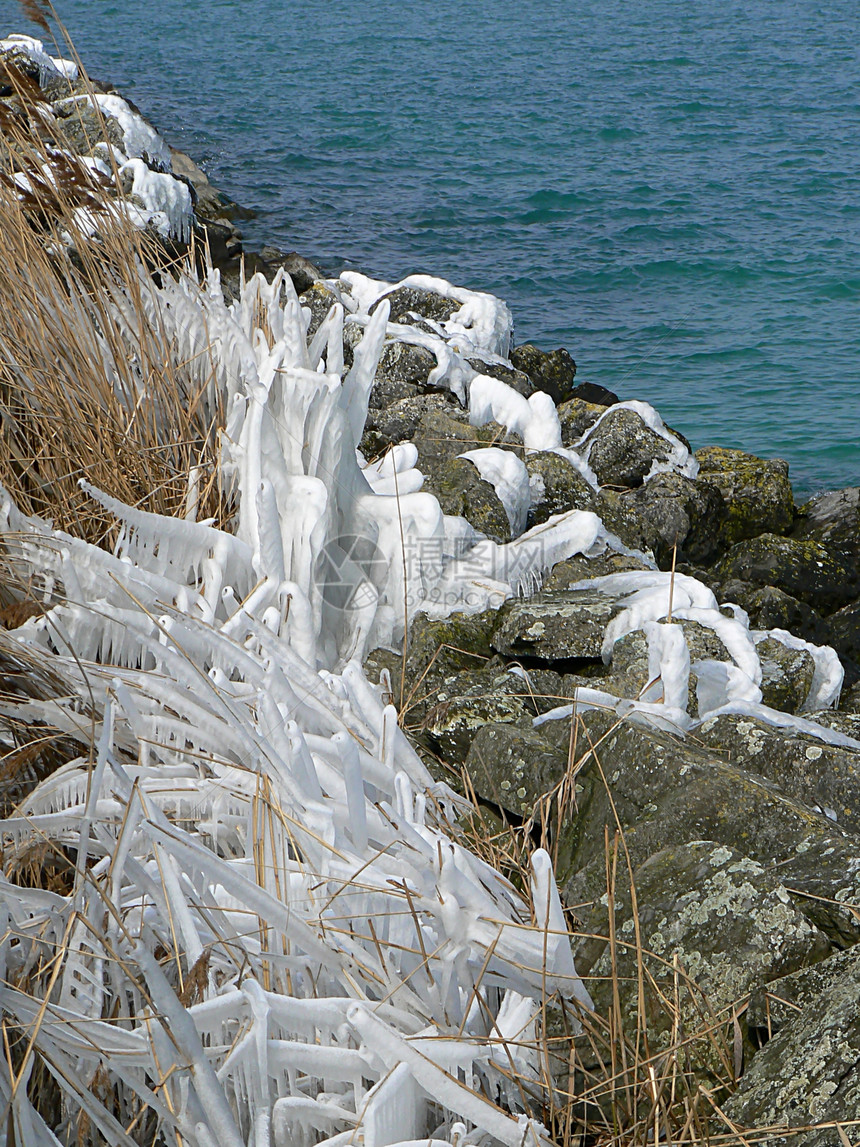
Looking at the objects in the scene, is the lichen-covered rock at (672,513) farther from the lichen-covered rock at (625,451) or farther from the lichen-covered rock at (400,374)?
the lichen-covered rock at (400,374)

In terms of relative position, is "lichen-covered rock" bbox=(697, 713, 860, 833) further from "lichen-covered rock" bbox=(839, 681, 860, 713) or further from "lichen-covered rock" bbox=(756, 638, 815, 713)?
"lichen-covered rock" bbox=(839, 681, 860, 713)

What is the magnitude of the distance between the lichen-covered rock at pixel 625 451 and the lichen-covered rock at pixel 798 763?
3833 millimetres

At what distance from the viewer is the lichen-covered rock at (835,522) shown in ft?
20.9

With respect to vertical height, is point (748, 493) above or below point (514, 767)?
below

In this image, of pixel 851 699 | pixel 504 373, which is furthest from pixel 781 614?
pixel 504 373

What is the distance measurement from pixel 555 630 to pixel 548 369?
5.83 m

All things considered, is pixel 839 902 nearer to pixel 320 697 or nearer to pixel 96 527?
pixel 320 697

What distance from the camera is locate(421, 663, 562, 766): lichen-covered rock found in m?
2.53

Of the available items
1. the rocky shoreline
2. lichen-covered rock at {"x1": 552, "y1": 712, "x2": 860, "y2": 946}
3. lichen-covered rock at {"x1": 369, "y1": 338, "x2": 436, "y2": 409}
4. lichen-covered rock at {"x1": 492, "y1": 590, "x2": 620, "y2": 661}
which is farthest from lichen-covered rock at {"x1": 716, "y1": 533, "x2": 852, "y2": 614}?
lichen-covered rock at {"x1": 552, "y1": 712, "x2": 860, "y2": 946}

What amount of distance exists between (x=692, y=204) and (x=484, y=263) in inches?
187

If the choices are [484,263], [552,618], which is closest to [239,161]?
[484,263]

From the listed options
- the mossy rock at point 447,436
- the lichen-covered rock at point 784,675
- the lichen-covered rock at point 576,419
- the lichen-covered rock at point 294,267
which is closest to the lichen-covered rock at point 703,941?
the lichen-covered rock at point 784,675

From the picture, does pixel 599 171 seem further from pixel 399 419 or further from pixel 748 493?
pixel 399 419

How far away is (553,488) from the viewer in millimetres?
4844
